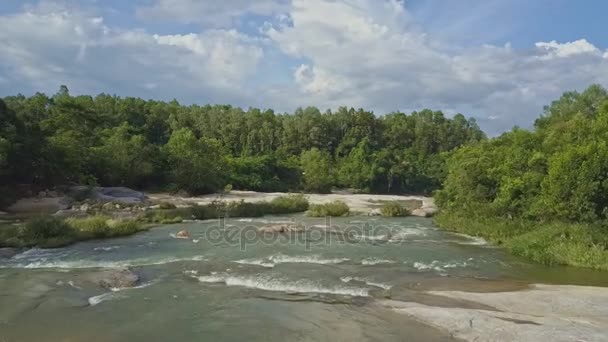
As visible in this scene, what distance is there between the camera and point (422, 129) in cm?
13262

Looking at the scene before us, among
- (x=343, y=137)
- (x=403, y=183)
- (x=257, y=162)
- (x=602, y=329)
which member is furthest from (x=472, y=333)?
(x=343, y=137)

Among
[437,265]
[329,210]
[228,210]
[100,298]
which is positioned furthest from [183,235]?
[329,210]

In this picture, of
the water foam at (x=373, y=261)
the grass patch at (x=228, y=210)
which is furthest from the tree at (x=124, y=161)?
the water foam at (x=373, y=261)

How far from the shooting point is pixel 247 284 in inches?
878

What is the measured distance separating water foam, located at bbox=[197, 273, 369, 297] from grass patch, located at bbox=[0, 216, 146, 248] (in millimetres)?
12818

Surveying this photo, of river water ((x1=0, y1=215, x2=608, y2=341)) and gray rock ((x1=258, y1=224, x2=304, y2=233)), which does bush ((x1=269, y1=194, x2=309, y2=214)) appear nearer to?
gray rock ((x1=258, y1=224, x2=304, y2=233))

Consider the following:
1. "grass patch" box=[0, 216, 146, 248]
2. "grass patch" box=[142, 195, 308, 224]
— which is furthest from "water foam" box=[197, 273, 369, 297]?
"grass patch" box=[142, 195, 308, 224]

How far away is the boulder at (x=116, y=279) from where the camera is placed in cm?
2134

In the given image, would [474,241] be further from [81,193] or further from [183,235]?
[81,193]

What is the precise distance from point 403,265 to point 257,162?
72.6 m

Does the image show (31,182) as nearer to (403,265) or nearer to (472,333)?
(403,265)
